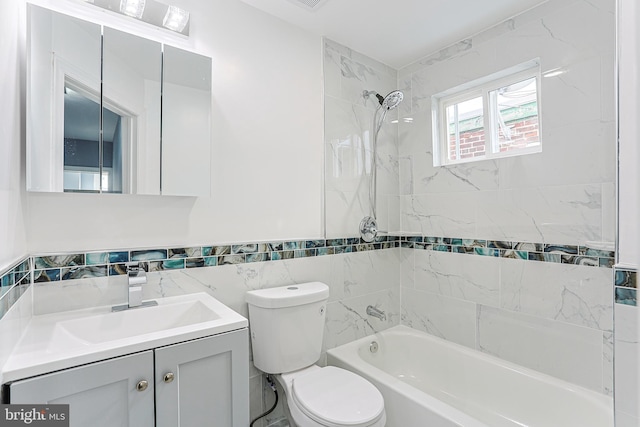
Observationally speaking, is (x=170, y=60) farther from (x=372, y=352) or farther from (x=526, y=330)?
(x=526, y=330)

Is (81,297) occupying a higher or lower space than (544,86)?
lower

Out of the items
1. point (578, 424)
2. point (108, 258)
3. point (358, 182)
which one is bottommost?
point (578, 424)

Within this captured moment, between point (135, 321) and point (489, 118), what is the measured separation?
229 centimetres

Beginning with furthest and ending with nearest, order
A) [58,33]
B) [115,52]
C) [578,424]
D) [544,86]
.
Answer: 1. [544,86]
2. [578,424]
3. [115,52]
4. [58,33]

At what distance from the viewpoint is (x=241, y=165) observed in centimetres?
167

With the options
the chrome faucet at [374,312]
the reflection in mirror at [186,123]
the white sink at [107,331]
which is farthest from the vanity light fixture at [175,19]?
the chrome faucet at [374,312]

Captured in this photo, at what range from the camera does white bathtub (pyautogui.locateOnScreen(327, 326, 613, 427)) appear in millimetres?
1466

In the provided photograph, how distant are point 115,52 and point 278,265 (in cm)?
Answer: 124

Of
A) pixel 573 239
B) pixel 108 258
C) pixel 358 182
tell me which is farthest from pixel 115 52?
pixel 573 239

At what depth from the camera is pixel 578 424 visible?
4.98 feet

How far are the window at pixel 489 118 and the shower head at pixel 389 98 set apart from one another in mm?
348

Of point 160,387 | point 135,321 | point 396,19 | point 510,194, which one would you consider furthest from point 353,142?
point 160,387

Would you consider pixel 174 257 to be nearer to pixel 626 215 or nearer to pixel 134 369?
pixel 134 369

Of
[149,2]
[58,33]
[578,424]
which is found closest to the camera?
[58,33]
